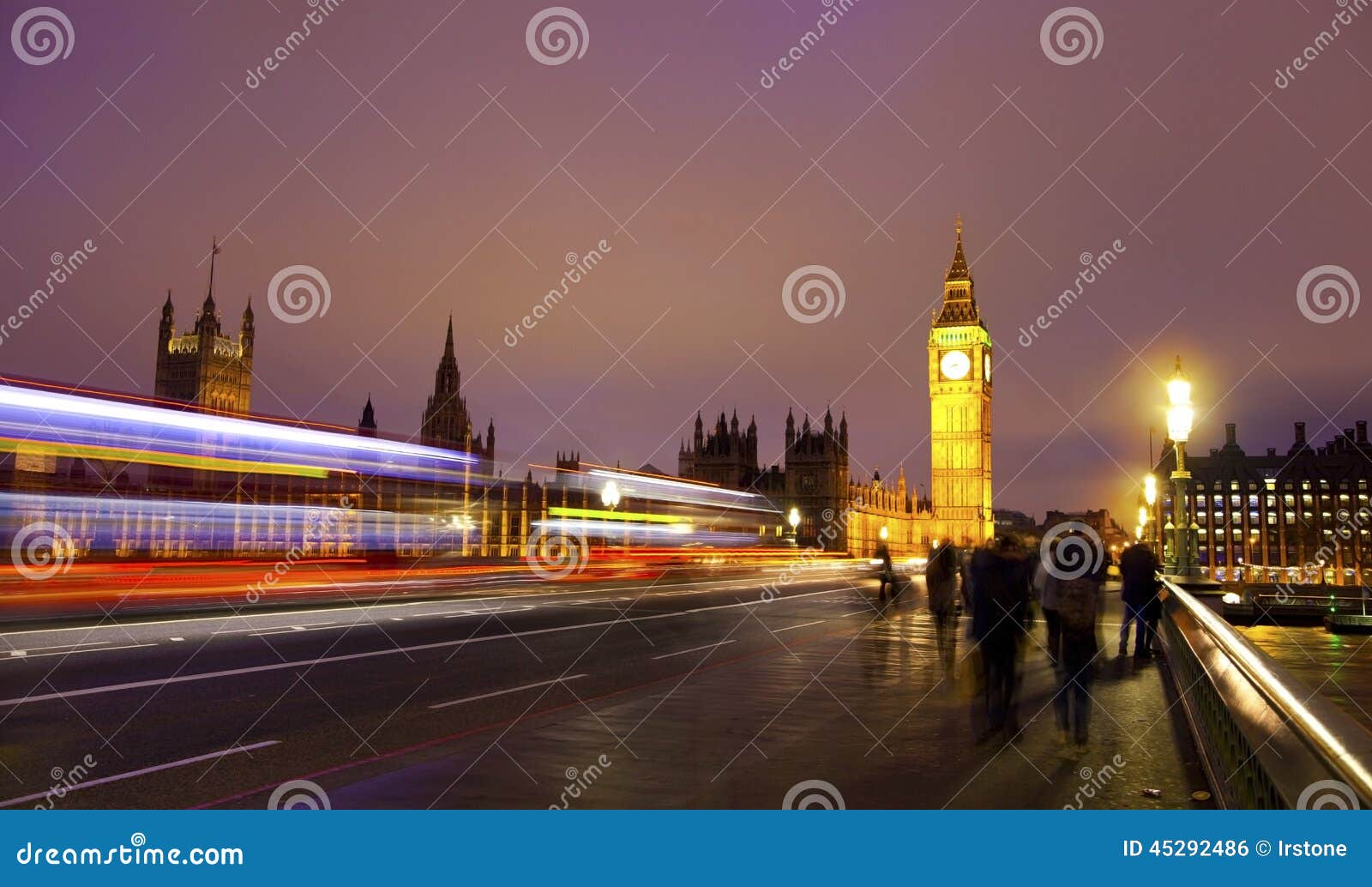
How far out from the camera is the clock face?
455ft

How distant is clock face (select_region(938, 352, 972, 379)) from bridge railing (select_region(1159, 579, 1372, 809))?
135 meters

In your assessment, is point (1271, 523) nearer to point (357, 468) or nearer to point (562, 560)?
point (562, 560)

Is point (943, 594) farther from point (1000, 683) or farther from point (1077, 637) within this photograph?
point (1000, 683)

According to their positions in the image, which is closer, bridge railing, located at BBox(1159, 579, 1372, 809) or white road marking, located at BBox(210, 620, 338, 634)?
bridge railing, located at BBox(1159, 579, 1372, 809)

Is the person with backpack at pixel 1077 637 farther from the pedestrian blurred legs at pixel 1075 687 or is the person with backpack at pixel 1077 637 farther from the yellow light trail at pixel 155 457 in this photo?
the yellow light trail at pixel 155 457

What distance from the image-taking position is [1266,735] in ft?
14.6

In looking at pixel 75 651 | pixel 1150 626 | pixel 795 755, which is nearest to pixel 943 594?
pixel 1150 626

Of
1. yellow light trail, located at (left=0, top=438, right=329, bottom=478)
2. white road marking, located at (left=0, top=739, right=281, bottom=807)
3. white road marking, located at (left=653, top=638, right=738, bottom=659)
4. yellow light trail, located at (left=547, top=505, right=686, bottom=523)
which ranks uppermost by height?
yellow light trail, located at (left=0, top=438, right=329, bottom=478)

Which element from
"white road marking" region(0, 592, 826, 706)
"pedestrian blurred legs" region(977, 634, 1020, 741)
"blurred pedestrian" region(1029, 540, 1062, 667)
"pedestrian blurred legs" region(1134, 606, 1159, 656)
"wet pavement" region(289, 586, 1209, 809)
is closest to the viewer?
"wet pavement" region(289, 586, 1209, 809)

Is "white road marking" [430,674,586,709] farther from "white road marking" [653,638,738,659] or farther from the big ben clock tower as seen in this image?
the big ben clock tower

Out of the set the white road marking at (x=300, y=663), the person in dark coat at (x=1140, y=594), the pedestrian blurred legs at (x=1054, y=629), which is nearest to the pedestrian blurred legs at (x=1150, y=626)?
the person in dark coat at (x=1140, y=594)

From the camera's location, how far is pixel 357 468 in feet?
83.9

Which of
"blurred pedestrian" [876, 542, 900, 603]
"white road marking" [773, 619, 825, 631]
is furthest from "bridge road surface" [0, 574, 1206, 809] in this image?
"blurred pedestrian" [876, 542, 900, 603]

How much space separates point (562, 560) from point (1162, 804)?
36.4 meters
